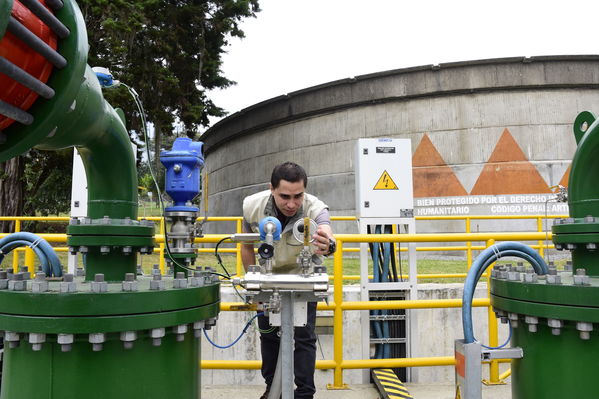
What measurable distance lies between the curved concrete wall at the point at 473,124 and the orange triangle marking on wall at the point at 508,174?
2cm

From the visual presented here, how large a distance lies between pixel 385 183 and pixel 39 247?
118 inches

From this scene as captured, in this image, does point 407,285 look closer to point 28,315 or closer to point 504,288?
point 504,288

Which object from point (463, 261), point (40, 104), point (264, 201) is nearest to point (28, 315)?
point (40, 104)

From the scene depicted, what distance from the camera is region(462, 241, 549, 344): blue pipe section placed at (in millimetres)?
1783

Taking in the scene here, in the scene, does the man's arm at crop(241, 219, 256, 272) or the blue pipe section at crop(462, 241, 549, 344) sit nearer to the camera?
the blue pipe section at crop(462, 241, 549, 344)

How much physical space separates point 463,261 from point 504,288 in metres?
9.27

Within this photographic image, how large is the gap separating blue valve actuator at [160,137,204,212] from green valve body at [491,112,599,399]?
1447mm

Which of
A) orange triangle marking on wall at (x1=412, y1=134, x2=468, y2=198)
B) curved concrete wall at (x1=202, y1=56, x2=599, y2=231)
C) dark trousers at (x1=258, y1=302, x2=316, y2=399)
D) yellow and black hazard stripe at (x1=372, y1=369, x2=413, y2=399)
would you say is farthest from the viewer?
orange triangle marking on wall at (x1=412, y1=134, x2=468, y2=198)

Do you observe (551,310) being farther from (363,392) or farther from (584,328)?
(363,392)

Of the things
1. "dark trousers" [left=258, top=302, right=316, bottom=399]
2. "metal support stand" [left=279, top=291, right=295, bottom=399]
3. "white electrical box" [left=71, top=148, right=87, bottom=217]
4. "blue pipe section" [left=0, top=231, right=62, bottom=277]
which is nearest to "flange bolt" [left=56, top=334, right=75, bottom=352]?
"blue pipe section" [left=0, top=231, right=62, bottom=277]

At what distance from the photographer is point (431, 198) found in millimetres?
11312

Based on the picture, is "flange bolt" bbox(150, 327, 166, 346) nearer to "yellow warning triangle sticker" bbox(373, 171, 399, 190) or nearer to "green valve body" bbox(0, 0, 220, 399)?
"green valve body" bbox(0, 0, 220, 399)

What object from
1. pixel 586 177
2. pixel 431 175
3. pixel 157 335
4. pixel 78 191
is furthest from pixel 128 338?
pixel 431 175

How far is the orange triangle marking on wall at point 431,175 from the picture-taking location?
1124 cm
